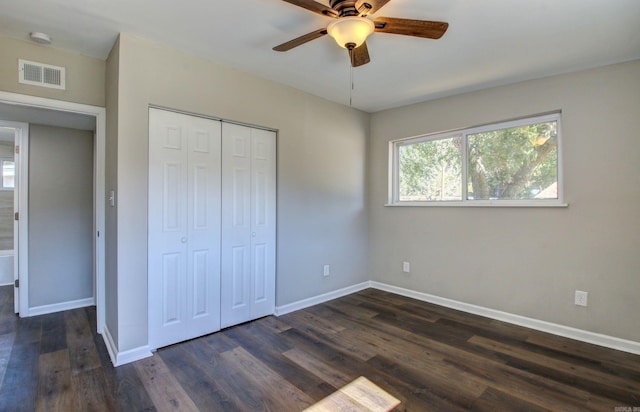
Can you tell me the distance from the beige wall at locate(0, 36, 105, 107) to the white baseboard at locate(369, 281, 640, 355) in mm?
3909

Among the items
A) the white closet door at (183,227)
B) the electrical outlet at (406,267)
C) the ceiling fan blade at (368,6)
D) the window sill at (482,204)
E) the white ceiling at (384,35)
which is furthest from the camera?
the electrical outlet at (406,267)

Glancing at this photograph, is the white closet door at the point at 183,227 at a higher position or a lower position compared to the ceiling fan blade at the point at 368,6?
lower

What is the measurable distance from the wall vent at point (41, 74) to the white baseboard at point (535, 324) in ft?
13.4

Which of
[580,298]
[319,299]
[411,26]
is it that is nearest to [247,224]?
[319,299]

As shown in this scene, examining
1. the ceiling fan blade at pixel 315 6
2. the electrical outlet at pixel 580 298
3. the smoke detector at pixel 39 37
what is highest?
the smoke detector at pixel 39 37

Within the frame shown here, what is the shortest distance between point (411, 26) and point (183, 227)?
2.27 meters

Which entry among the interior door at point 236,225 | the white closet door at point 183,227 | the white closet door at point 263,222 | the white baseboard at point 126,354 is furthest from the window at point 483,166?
the white baseboard at point 126,354

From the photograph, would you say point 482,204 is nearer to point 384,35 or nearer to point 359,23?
point 384,35

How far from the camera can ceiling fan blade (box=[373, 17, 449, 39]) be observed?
1701 mm

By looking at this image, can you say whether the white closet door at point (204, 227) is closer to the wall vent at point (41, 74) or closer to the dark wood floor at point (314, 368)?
the dark wood floor at point (314, 368)

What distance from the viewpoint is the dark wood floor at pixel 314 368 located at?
193cm

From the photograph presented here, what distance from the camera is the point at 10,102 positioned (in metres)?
2.32

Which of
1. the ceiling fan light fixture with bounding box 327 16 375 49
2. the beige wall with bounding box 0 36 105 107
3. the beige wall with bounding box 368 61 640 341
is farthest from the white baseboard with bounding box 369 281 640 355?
the beige wall with bounding box 0 36 105 107

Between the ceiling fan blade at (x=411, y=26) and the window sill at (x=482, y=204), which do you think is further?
the window sill at (x=482, y=204)
